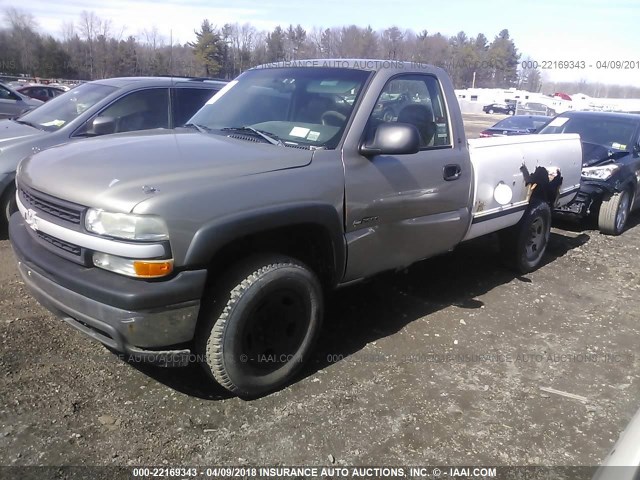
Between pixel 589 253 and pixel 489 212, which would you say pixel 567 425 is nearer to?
pixel 489 212

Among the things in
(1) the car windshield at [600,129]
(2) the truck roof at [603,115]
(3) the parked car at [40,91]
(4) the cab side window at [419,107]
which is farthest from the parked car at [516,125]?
(3) the parked car at [40,91]

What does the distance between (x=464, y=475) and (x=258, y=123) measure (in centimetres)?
252

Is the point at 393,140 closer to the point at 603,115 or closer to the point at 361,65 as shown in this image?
the point at 361,65

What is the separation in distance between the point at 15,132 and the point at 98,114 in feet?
2.98

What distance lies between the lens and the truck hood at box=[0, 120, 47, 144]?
17.6ft

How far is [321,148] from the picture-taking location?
326cm

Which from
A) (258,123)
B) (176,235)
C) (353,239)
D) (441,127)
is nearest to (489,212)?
(441,127)

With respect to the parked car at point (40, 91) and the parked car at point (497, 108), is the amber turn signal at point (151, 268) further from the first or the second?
the parked car at point (497, 108)

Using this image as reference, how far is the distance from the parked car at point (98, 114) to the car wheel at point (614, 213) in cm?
561

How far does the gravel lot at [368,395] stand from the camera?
107 inches

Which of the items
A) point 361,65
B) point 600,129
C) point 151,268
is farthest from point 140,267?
point 600,129

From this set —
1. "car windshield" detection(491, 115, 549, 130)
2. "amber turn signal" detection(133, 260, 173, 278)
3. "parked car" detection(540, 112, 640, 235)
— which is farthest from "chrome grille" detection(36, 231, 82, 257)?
"car windshield" detection(491, 115, 549, 130)

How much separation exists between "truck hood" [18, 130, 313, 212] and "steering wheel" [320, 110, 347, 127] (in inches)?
15.5

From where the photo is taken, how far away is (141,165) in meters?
2.80
